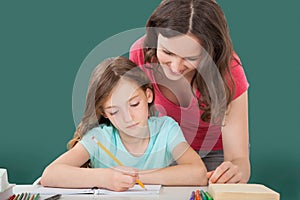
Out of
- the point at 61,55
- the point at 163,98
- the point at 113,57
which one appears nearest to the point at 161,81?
the point at 163,98

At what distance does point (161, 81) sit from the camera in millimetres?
1896

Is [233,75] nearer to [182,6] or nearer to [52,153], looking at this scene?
[182,6]

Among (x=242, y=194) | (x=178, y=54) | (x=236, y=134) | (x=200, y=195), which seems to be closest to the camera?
(x=242, y=194)

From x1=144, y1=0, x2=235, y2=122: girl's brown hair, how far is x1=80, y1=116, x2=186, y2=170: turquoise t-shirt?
175 millimetres

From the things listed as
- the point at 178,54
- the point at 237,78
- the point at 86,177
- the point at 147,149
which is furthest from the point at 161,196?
the point at 237,78

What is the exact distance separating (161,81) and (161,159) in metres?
0.25

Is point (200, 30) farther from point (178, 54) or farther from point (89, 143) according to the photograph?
point (89, 143)

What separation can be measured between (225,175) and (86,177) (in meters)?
0.39

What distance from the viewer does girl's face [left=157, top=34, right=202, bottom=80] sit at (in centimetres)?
171

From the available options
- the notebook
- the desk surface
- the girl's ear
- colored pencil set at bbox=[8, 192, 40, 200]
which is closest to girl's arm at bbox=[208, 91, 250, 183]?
the girl's ear

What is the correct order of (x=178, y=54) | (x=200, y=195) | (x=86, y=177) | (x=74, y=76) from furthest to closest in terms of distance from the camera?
(x=74, y=76)
(x=178, y=54)
(x=86, y=177)
(x=200, y=195)

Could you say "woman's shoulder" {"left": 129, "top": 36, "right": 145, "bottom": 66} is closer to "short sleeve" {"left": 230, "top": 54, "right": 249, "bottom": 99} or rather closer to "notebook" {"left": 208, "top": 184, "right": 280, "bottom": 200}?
"short sleeve" {"left": 230, "top": 54, "right": 249, "bottom": 99}

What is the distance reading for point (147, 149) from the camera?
181cm

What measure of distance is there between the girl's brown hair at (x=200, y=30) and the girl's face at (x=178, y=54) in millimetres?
19
